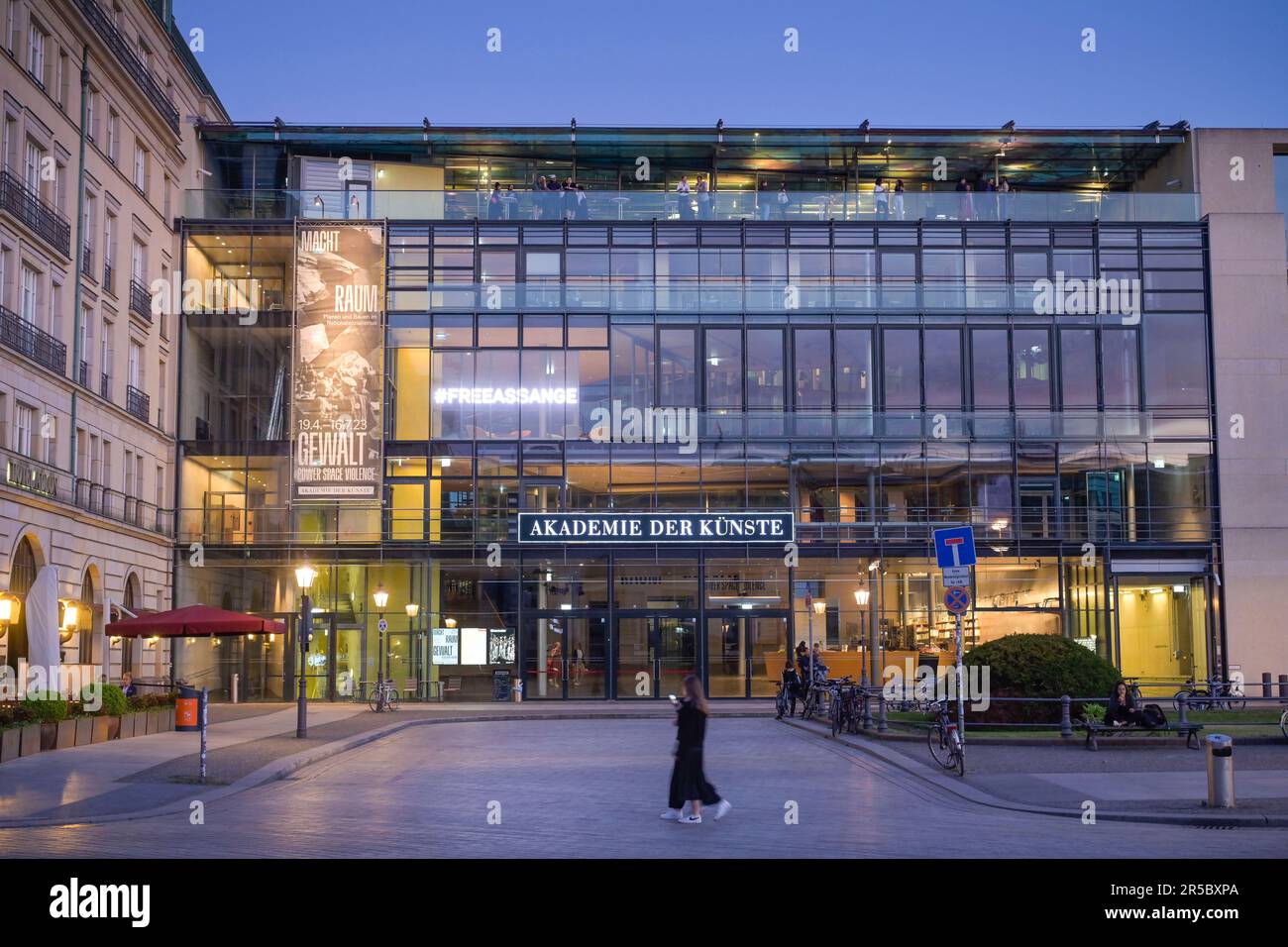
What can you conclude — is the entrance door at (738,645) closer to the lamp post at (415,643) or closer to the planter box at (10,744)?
the lamp post at (415,643)

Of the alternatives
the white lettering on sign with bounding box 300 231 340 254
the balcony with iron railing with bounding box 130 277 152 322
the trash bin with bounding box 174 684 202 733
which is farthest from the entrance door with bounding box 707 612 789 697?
the balcony with iron railing with bounding box 130 277 152 322

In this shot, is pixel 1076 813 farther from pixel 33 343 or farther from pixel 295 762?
pixel 33 343

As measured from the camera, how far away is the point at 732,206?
48.4m

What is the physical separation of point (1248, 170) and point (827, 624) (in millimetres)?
21550

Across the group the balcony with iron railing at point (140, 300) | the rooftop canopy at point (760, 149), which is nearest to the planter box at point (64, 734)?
the balcony with iron railing at point (140, 300)

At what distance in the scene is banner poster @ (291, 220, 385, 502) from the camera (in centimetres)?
4609

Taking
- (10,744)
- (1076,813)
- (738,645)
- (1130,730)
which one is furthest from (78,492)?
(1076,813)

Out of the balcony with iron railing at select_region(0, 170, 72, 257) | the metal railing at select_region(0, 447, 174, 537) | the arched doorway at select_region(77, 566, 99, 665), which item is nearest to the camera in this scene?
the metal railing at select_region(0, 447, 174, 537)

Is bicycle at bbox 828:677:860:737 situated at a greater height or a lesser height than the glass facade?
lesser

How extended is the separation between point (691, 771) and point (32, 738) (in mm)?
15194

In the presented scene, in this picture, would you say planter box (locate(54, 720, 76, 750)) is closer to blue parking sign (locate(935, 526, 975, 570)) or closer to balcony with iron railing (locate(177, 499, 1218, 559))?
blue parking sign (locate(935, 526, 975, 570))

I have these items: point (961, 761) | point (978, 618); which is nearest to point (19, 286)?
point (961, 761)

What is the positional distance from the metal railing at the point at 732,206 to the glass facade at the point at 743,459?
59cm

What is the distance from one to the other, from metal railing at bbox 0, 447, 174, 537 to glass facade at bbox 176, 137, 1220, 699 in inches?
87.4
